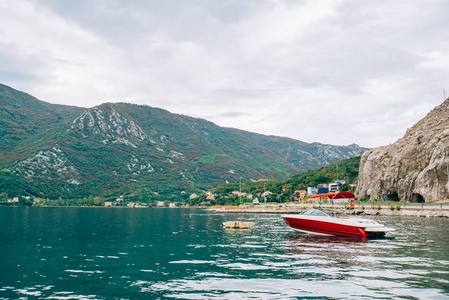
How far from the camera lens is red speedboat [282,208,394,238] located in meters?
32.7

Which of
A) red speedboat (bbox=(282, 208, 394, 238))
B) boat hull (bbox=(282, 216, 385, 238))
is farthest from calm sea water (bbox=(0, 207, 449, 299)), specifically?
boat hull (bbox=(282, 216, 385, 238))

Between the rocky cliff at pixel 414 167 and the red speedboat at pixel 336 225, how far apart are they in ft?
185

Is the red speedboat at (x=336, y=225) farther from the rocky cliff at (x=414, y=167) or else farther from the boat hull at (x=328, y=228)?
the rocky cliff at (x=414, y=167)

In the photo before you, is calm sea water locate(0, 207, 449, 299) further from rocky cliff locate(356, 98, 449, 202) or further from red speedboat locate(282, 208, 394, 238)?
rocky cliff locate(356, 98, 449, 202)

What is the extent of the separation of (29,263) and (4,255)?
4744 mm

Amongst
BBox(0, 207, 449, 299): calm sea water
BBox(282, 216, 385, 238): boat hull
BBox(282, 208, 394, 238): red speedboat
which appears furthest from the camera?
BBox(282, 216, 385, 238): boat hull

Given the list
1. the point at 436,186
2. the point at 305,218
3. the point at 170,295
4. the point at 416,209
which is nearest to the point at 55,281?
the point at 170,295

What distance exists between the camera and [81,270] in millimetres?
18250

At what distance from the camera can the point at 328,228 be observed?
112 ft

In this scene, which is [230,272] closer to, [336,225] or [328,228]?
[336,225]

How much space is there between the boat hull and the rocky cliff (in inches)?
2253

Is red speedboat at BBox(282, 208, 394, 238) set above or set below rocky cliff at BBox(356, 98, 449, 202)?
below

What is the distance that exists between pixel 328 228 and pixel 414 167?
73.8 m

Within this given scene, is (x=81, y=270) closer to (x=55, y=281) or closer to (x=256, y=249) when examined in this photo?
(x=55, y=281)
